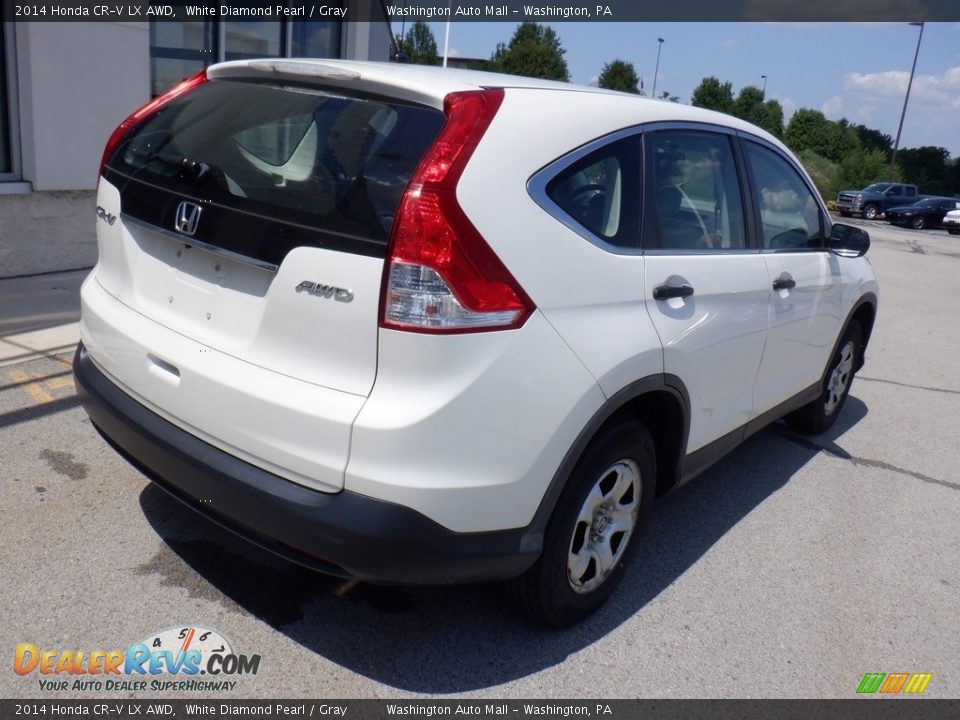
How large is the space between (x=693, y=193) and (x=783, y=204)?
101 centimetres

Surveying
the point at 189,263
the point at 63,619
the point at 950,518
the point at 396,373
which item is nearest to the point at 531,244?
the point at 396,373

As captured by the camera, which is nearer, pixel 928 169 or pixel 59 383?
pixel 59 383

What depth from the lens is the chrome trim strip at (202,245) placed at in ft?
8.51

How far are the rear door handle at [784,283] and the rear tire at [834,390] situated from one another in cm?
122

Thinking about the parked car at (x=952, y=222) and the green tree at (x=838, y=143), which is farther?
the green tree at (x=838, y=143)

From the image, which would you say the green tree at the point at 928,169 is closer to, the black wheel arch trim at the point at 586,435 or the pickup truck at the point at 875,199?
the pickup truck at the point at 875,199

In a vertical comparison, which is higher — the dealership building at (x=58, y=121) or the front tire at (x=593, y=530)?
the dealership building at (x=58, y=121)

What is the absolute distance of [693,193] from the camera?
3529mm

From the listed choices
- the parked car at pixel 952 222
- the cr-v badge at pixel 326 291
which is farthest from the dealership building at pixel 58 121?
the parked car at pixel 952 222

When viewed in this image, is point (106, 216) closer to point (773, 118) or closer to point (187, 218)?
point (187, 218)

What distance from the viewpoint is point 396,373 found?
7.86ft

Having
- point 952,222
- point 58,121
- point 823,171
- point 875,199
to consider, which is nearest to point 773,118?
point 823,171

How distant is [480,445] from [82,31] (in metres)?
6.28

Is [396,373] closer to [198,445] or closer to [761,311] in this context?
[198,445]
